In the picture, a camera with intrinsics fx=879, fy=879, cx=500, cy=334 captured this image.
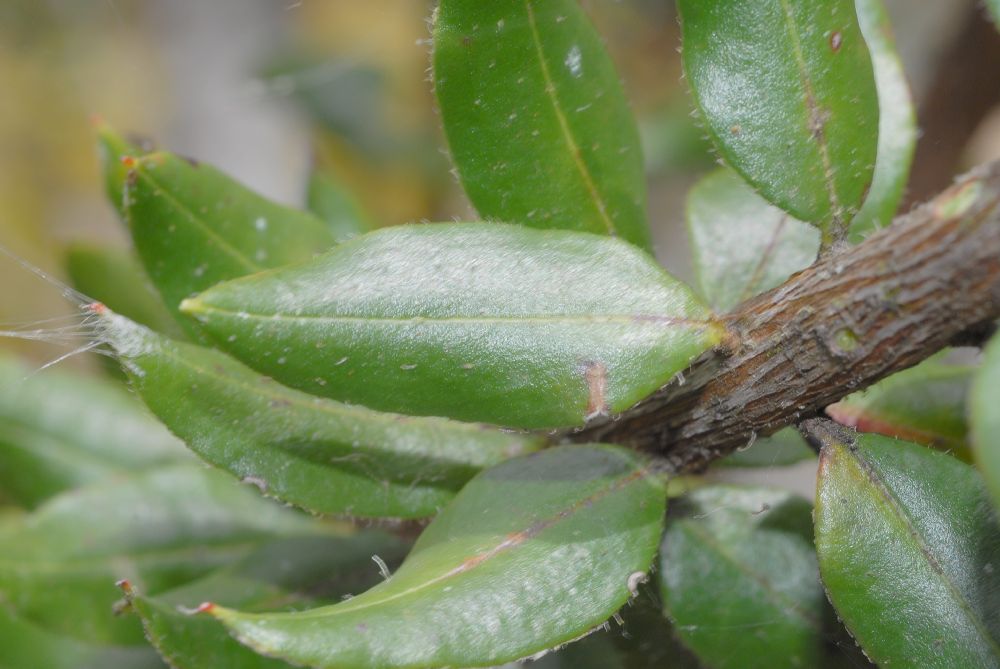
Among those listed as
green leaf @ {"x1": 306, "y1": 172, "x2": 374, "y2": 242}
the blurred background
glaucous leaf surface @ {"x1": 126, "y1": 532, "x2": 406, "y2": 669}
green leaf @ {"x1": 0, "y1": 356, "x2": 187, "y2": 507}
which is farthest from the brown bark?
the blurred background

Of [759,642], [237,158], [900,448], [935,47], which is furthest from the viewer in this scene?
[237,158]

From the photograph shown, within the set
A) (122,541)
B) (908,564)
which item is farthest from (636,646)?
(122,541)

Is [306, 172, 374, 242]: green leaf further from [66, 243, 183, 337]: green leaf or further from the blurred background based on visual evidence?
the blurred background

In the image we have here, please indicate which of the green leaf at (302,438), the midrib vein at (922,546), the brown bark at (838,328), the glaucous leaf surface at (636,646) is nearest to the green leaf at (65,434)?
the green leaf at (302,438)

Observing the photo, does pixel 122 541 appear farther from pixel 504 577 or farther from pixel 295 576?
pixel 504 577

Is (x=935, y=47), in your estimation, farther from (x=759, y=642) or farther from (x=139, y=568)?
(x=139, y=568)

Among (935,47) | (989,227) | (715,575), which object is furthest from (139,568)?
(935,47)

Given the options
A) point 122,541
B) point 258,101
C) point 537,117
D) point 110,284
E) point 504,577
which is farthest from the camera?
point 258,101
